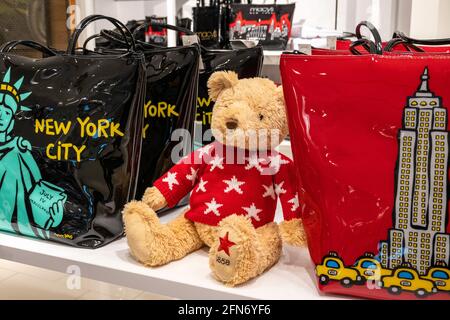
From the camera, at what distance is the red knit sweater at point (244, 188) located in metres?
0.80

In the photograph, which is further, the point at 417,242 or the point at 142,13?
the point at 142,13

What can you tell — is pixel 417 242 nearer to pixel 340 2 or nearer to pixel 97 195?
pixel 97 195

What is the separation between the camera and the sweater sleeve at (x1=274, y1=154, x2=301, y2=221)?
2.63 ft

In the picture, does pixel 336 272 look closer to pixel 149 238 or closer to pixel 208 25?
pixel 149 238

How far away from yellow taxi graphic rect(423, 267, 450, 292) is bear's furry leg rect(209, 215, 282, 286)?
23 cm

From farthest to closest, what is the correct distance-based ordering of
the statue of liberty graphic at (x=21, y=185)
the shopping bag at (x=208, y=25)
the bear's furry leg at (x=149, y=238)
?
the shopping bag at (x=208, y=25) → the statue of liberty graphic at (x=21, y=185) → the bear's furry leg at (x=149, y=238)

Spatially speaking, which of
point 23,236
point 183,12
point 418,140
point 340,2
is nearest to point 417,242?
point 418,140

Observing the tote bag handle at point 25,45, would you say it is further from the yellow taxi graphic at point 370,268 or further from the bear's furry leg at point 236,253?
the yellow taxi graphic at point 370,268

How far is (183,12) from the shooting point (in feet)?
8.89

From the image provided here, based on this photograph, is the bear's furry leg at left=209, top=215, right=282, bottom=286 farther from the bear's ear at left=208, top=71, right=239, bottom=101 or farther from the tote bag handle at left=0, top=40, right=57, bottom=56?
the tote bag handle at left=0, top=40, right=57, bottom=56

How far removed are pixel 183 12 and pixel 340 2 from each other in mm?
846

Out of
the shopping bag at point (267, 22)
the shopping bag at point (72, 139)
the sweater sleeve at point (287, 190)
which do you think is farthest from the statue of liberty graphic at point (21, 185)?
the shopping bag at point (267, 22)

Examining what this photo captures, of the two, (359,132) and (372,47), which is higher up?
(372,47)
